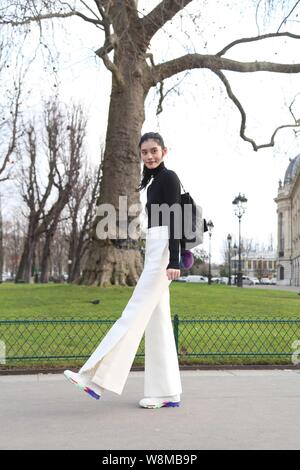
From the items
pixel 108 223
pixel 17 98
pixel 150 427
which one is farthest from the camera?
pixel 17 98

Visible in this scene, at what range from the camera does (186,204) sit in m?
5.41

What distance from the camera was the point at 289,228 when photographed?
102 metres

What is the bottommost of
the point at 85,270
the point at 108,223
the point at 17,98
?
the point at 85,270

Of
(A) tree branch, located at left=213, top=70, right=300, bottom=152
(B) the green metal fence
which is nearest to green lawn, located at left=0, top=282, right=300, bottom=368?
(B) the green metal fence

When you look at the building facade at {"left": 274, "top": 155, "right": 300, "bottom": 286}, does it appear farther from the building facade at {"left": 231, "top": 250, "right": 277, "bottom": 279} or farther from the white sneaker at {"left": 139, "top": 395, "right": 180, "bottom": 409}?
the white sneaker at {"left": 139, "top": 395, "right": 180, "bottom": 409}

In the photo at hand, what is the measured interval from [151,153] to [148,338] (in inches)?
65.0

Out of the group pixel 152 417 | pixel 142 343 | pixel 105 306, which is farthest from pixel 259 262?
pixel 152 417

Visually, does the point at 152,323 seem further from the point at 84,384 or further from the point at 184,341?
the point at 184,341

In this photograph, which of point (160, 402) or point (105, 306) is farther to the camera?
point (105, 306)

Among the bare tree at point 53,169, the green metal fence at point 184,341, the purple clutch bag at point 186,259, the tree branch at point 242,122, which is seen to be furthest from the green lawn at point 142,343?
the bare tree at point 53,169

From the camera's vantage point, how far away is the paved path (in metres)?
4.21

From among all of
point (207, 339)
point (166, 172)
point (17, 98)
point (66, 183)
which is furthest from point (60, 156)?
point (166, 172)
